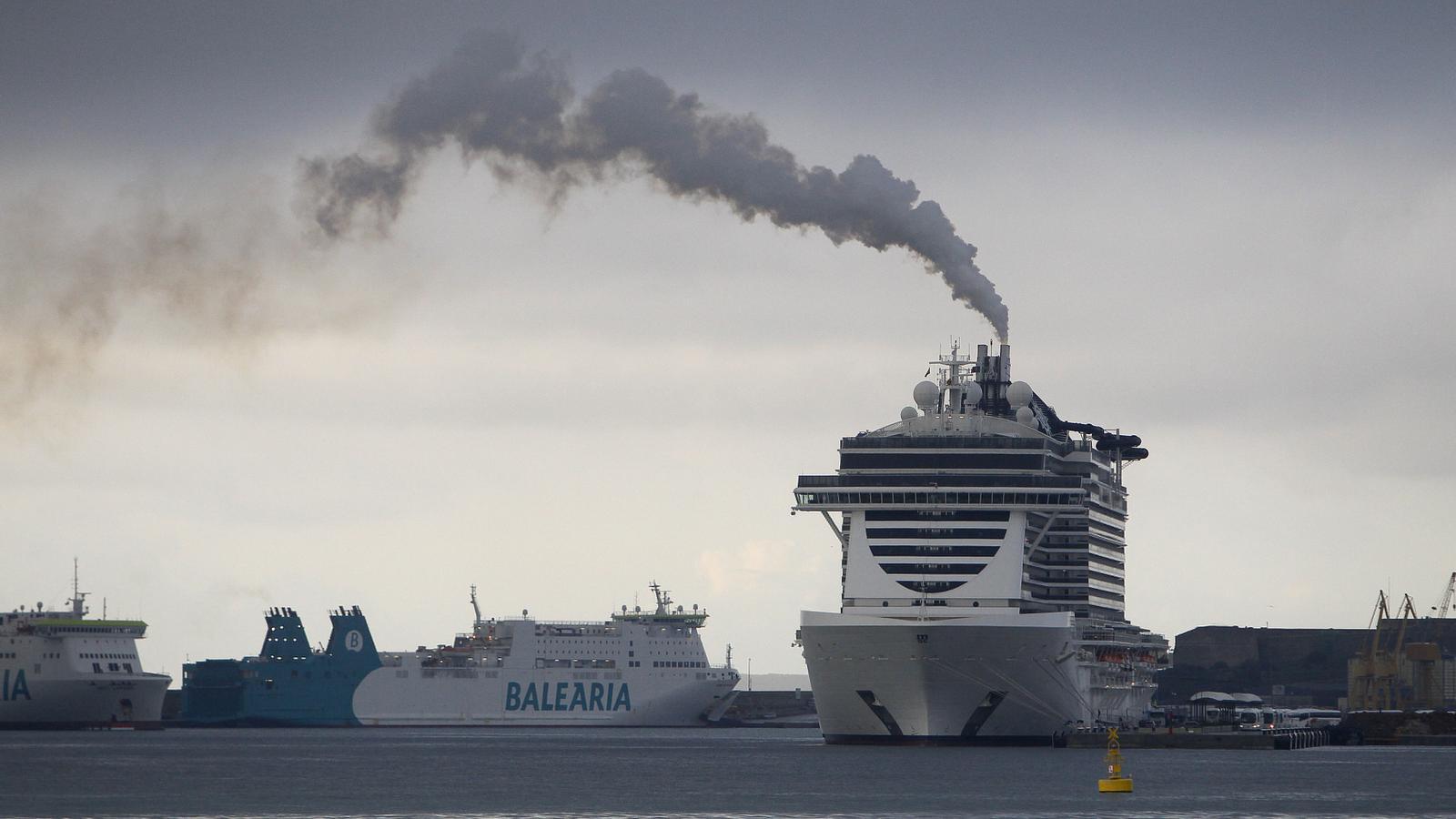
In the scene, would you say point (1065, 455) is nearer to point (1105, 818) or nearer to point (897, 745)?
point (897, 745)

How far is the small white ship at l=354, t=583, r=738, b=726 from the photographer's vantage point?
549 ft

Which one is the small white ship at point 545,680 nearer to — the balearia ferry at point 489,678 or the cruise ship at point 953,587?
the balearia ferry at point 489,678

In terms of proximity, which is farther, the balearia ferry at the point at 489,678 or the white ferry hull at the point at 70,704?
the balearia ferry at the point at 489,678

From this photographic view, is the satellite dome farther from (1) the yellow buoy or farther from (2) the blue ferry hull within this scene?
(2) the blue ferry hull

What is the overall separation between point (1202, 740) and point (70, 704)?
259 feet

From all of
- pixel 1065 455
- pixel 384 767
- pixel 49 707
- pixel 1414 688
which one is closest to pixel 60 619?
pixel 49 707

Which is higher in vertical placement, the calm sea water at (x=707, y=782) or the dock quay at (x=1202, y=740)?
the dock quay at (x=1202, y=740)

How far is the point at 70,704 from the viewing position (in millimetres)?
151000

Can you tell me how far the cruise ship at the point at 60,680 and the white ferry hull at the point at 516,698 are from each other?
2115cm

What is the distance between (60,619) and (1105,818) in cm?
10520

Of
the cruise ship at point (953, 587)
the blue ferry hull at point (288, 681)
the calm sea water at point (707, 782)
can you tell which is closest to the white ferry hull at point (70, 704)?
the blue ferry hull at point (288, 681)

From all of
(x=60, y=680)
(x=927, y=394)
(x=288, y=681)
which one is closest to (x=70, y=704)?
(x=60, y=680)

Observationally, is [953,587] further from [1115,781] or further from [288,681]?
[288,681]

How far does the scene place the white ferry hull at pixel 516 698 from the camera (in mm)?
167000
